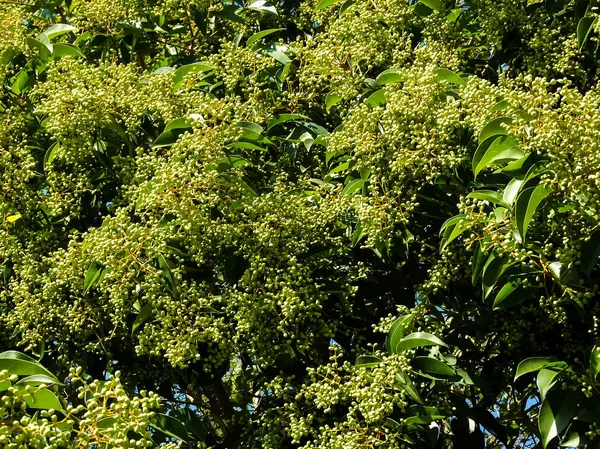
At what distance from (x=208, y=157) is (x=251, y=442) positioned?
3.50ft

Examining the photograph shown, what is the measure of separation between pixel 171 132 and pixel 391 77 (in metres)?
0.90

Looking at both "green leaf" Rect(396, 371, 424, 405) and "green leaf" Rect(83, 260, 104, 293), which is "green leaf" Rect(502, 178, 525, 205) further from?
"green leaf" Rect(83, 260, 104, 293)

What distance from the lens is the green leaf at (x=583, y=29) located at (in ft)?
11.6

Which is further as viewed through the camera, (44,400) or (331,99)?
(331,99)

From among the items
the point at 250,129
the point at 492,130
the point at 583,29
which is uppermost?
the point at 583,29

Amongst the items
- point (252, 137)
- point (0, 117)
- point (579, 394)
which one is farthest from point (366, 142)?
point (0, 117)

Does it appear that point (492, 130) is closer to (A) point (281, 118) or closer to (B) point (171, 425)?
(A) point (281, 118)

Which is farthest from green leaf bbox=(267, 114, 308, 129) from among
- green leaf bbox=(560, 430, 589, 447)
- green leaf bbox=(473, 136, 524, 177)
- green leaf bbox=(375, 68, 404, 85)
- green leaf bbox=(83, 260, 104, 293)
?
green leaf bbox=(560, 430, 589, 447)

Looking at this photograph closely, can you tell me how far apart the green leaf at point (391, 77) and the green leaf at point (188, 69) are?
768mm

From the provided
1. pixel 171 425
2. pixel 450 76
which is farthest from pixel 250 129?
pixel 171 425

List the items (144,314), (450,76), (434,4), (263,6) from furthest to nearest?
(263,6), (434,4), (450,76), (144,314)

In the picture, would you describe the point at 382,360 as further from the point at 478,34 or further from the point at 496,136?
the point at 478,34

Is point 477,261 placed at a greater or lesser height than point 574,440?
greater

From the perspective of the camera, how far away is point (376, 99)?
366 centimetres
